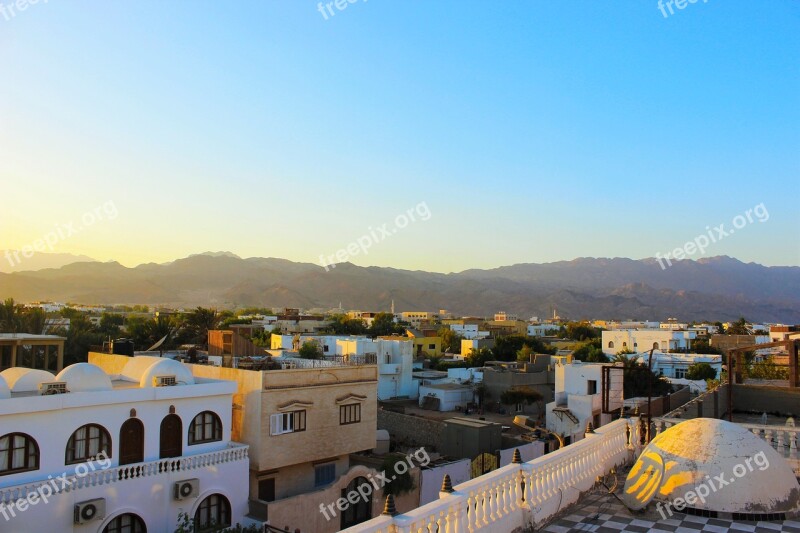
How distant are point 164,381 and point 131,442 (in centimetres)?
173

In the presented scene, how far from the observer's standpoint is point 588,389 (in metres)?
33.8

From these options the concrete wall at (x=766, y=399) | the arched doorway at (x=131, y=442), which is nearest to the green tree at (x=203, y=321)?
the arched doorway at (x=131, y=442)

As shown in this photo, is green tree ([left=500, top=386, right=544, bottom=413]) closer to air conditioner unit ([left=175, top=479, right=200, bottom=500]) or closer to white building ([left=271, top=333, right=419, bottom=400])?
white building ([left=271, top=333, right=419, bottom=400])

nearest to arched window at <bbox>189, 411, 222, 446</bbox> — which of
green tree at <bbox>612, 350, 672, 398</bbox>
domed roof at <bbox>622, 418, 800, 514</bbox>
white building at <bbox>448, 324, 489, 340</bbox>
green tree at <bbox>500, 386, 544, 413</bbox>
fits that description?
domed roof at <bbox>622, 418, 800, 514</bbox>

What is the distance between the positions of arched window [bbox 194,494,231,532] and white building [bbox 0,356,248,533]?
26 millimetres

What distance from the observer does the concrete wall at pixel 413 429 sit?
1182 inches

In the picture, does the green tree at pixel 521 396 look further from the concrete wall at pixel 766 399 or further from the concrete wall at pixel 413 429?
the concrete wall at pixel 766 399

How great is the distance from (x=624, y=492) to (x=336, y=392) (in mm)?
14029

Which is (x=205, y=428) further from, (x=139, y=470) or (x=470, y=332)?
(x=470, y=332)

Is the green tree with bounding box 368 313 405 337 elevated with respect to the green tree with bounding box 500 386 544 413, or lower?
elevated

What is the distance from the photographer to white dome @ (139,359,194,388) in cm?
1568

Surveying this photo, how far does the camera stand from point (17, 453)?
12.6 metres

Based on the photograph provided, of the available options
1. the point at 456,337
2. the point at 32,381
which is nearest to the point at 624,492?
the point at 32,381

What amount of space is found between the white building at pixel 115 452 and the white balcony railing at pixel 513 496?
35.5 ft
